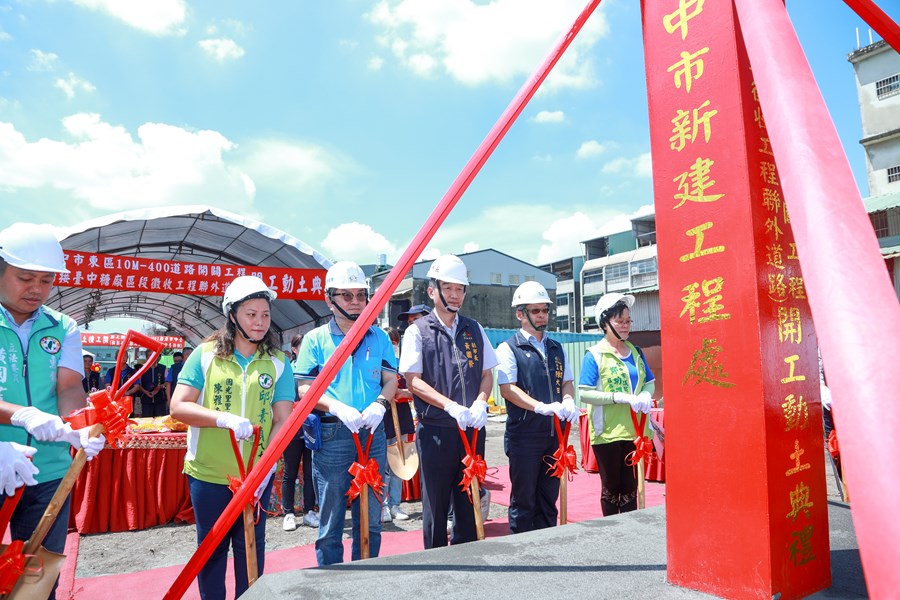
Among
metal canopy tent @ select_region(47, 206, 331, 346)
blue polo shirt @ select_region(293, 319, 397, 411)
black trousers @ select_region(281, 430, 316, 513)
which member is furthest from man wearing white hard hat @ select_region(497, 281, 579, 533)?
metal canopy tent @ select_region(47, 206, 331, 346)

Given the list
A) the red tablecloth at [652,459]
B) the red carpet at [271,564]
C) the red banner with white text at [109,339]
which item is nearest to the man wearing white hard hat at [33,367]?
the red carpet at [271,564]

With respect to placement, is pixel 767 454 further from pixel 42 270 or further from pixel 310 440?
pixel 42 270

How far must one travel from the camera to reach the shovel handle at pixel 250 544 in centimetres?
233

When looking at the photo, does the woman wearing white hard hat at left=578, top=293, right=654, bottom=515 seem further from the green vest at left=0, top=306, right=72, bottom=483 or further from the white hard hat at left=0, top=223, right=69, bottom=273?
the white hard hat at left=0, top=223, right=69, bottom=273

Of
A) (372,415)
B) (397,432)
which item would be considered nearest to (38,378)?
(372,415)

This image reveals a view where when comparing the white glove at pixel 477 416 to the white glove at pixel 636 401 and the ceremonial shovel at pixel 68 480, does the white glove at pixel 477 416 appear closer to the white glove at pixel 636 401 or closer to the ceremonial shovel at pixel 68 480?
the white glove at pixel 636 401

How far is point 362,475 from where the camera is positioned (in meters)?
2.68

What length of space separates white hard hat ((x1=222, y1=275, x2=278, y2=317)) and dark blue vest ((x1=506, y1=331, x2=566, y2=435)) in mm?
1625

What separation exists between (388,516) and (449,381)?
2.65 meters

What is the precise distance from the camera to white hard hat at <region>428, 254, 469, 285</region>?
319cm

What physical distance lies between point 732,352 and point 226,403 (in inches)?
81.7

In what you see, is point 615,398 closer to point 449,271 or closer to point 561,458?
point 561,458

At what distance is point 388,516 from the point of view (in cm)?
511

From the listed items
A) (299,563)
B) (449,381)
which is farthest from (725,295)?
(299,563)
